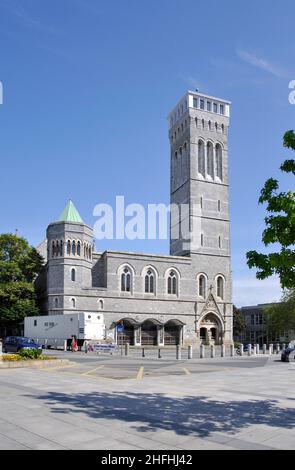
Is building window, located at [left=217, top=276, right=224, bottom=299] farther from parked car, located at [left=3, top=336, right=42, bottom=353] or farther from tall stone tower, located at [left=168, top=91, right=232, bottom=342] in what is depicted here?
parked car, located at [left=3, top=336, right=42, bottom=353]

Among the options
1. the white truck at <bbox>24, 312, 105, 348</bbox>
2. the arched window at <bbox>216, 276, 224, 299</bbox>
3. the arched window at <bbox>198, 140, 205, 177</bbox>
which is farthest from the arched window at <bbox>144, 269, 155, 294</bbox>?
the white truck at <bbox>24, 312, 105, 348</bbox>

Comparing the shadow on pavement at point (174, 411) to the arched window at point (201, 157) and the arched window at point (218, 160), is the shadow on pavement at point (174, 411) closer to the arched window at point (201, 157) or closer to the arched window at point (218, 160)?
the arched window at point (201, 157)

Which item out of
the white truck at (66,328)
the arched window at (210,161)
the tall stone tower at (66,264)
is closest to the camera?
the white truck at (66,328)

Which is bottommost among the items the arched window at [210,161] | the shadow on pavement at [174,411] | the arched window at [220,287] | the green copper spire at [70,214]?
the shadow on pavement at [174,411]

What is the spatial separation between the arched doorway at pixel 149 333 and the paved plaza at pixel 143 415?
43550mm

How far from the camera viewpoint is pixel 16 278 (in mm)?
59719

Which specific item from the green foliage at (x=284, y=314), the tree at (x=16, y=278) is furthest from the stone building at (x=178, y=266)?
the green foliage at (x=284, y=314)

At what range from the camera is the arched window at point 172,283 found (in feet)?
205

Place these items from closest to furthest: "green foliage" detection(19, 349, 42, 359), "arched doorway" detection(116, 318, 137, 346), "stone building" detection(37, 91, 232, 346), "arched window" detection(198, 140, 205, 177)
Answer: "green foliage" detection(19, 349, 42, 359) < "stone building" detection(37, 91, 232, 346) < "arched doorway" detection(116, 318, 137, 346) < "arched window" detection(198, 140, 205, 177)

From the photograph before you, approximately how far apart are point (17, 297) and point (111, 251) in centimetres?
1267

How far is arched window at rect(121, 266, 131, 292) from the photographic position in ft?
195

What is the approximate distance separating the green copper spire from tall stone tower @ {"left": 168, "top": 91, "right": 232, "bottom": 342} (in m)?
15.6

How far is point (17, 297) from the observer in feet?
183

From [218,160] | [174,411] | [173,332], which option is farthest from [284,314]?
[174,411]
